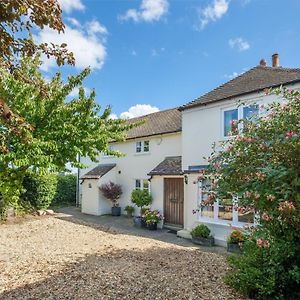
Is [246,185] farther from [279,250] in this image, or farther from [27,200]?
[27,200]

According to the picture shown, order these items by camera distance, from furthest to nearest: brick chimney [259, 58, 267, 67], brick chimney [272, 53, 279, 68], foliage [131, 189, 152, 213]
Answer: foliage [131, 189, 152, 213], brick chimney [259, 58, 267, 67], brick chimney [272, 53, 279, 68]

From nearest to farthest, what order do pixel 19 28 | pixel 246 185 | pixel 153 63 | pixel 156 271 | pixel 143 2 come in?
pixel 19 28
pixel 246 185
pixel 156 271
pixel 143 2
pixel 153 63

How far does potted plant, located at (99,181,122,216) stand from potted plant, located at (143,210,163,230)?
5428mm

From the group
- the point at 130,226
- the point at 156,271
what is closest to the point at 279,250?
the point at 156,271

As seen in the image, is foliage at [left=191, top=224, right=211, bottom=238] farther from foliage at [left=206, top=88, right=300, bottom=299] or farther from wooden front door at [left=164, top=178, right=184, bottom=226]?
foliage at [left=206, top=88, right=300, bottom=299]

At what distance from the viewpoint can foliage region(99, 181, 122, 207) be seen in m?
21.7

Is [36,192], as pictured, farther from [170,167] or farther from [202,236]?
[202,236]

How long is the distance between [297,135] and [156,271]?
5014 millimetres

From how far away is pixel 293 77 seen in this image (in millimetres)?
12352

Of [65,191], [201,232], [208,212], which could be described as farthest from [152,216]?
[65,191]

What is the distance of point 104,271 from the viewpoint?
7344 millimetres

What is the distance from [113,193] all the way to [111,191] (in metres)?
0.22

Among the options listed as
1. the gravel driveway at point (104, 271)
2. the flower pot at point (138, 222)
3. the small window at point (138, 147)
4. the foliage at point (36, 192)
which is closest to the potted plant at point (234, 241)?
the gravel driveway at point (104, 271)

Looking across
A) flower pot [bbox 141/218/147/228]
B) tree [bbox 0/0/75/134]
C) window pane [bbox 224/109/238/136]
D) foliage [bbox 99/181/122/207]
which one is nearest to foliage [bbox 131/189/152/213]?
flower pot [bbox 141/218/147/228]
